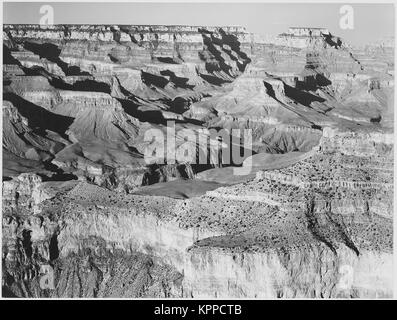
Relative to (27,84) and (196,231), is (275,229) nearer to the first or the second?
(196,231)

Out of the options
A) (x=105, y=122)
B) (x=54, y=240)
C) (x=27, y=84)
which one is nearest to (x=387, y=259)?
(x=54, y=240)

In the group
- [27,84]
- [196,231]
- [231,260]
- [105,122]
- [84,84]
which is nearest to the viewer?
[231,260]

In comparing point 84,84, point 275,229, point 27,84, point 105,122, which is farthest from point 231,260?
point 84,84

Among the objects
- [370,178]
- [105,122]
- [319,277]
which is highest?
[105,122]

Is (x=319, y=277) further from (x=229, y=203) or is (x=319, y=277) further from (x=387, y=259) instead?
(x=229, y=203)

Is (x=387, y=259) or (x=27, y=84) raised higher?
(x=27, y=84)

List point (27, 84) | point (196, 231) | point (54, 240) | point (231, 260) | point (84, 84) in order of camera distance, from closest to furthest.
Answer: point (231, 260) < point (196, 231) < point (54, 240) < point (27, 84) < point (84, 84)

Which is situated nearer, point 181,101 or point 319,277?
point 319,277
